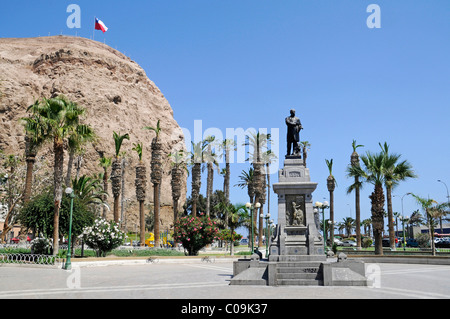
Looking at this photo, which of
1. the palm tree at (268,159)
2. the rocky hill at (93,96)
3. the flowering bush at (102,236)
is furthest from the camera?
the rocky hill at (93,96)

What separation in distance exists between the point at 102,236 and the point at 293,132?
50.4 ft

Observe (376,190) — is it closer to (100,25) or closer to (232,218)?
(232,218)

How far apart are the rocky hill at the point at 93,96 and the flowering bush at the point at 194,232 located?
5722cm

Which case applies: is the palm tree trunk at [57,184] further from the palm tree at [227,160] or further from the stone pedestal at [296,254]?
the palm tree at [227,160]

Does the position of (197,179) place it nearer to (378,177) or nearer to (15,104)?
(378,177)

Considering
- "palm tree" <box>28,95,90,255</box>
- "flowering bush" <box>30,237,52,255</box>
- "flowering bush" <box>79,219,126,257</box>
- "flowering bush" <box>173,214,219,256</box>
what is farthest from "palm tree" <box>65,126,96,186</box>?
"flowering bush" <box>173,214,219,256</box>

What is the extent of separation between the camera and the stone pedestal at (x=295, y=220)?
15078 millimetres

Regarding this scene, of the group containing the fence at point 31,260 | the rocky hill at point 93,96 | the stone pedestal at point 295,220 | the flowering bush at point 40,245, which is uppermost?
the rocky hill at point 93,96

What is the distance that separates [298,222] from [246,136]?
33749 millimetres

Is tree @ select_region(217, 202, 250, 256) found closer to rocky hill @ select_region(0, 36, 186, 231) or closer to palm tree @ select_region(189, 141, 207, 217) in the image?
palm tree @ select_region(189, 141, 207, 217)

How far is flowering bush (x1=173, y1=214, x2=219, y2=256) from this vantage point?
3019 centimetres

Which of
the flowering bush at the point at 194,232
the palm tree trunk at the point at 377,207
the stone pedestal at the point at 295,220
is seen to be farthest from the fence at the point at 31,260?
the palm tree trunk at the point at 377,207

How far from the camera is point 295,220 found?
1587 cm

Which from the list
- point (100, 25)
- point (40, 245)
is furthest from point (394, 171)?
point (100, 25)
